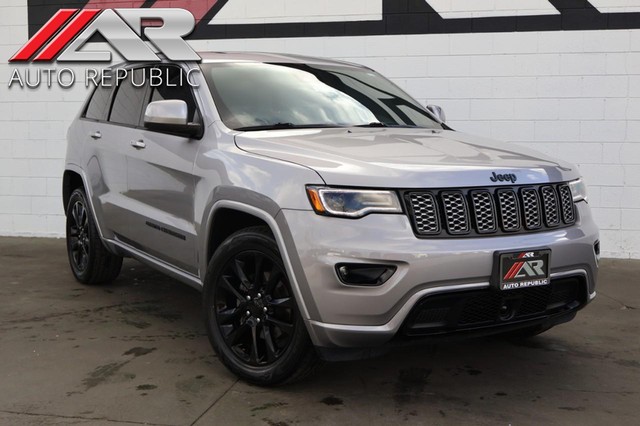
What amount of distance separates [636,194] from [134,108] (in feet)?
17.1

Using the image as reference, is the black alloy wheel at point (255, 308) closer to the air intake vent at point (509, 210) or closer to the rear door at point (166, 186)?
the rear door at point (166, 186)

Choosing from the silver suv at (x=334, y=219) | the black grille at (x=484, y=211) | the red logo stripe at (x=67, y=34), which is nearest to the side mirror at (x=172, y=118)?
the silver suv at (x=334, y=219)

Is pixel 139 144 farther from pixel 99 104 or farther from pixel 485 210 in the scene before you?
pixel 485 210

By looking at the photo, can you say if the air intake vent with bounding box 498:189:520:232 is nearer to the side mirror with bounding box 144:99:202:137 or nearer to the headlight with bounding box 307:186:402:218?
the headlight with bounding box 307:186:402:218

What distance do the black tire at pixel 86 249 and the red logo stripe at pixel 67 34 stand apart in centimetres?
345

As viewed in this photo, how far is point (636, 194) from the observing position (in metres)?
7.64

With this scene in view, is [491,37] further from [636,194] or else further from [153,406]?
[153,406]

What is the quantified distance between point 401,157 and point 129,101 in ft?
8.62

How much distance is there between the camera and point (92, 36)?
29.0 feet

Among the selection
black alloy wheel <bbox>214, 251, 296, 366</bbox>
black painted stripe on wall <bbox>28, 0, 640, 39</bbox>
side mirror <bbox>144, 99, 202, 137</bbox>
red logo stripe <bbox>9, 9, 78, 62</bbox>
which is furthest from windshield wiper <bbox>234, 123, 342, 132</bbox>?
red logo stripe <bbox>9, 9, 78, 62</bbox>

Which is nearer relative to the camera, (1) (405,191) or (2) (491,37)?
(1) (405,191)

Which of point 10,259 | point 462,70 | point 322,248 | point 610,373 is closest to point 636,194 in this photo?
point 462,70

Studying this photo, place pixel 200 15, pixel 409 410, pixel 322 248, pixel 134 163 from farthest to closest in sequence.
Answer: pixel 200 15 < pixel 134 163 < pixel 409 410 < pixel 322 248

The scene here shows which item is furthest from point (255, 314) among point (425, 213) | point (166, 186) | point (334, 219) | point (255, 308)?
point (166, 186)
